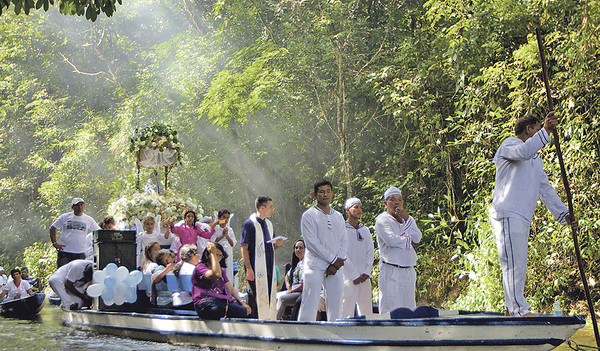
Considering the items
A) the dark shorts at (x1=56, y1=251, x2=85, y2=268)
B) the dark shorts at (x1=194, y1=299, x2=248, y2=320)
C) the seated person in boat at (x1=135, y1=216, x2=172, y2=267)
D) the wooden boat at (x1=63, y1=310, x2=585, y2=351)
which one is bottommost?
the wooden boat at (x1=63, y1=310, x2=585, y2=351)

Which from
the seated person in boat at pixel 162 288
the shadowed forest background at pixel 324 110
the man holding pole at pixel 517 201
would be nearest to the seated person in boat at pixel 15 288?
→ the shadowed forest background at pixel 324 110

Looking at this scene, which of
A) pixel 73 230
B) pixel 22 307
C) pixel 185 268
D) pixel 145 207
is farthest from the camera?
pixel 22 307

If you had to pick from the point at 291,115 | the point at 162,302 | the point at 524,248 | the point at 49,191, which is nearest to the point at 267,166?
the point at 291,115

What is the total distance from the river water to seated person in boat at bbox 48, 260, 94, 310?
0.51 m

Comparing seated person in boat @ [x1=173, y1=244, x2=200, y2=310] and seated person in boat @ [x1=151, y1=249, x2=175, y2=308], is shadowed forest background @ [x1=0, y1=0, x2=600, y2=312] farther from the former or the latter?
seated person in boat @ [x1=151, y1=249, x2=175, y2=308]

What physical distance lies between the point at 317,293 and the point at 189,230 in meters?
6.03

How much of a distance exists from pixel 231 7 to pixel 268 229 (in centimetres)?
1551

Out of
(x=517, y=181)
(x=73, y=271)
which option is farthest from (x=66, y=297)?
(x=517, y=181)

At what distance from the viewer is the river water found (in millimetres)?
9289

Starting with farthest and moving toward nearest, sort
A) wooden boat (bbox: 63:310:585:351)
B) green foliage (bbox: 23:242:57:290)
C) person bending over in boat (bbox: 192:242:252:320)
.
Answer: green foliage (bbox: 23:242:57:290), person bending over in boat (bbox: 192:242:252:320), wooden boat (bbox: 63:310:585:351)

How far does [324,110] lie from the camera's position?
19.6 m

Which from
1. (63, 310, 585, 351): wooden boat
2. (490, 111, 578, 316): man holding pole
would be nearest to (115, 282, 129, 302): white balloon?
(63, 310, 585, 351): wooden boat

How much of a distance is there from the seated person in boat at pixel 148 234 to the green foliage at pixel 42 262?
472 inches

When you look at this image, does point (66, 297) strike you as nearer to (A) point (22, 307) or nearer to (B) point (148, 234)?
(B) point (148, 234)
